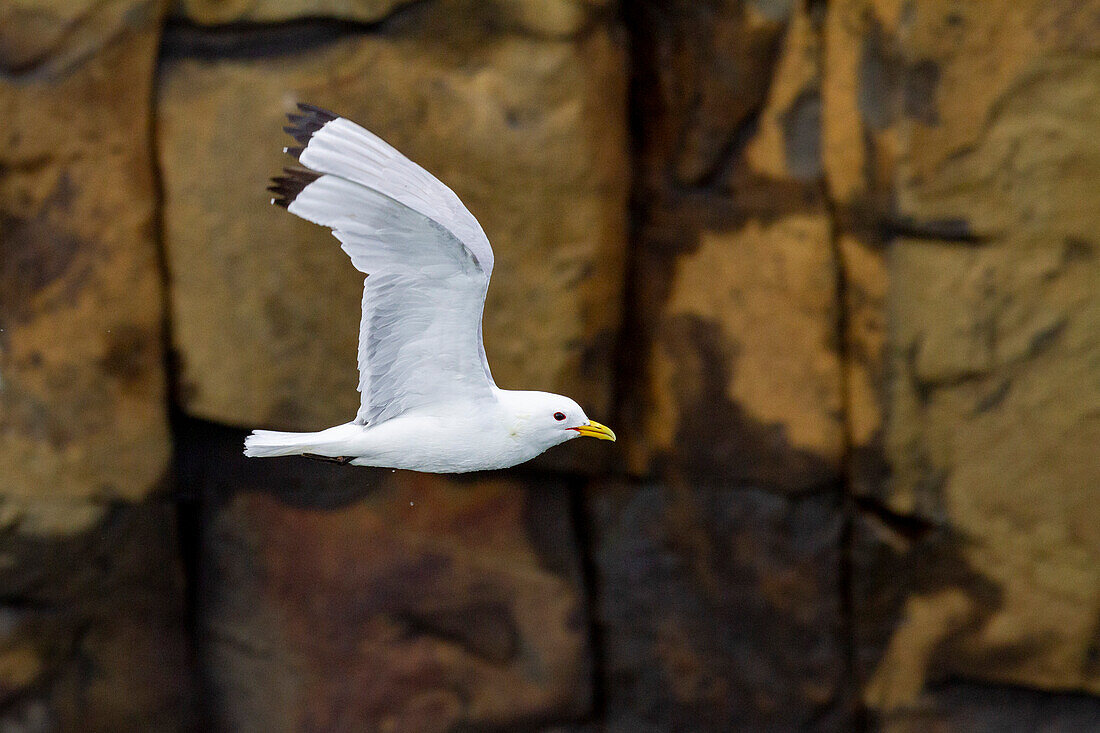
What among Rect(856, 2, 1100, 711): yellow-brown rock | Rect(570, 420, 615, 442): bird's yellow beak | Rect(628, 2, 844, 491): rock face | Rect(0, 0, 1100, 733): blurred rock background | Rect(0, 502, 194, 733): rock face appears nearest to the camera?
Rect(570, 420, 615, 442): bird's yellow beak

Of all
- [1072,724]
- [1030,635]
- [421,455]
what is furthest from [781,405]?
[421,455]

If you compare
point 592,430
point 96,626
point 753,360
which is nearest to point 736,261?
point 753,360

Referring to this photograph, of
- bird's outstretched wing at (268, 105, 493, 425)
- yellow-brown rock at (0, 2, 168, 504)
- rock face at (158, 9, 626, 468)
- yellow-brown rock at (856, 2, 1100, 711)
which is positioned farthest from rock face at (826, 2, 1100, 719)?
yellow-brown rock at (0, 2, 168, 504)

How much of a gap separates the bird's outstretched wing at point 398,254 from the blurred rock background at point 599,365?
117 cm

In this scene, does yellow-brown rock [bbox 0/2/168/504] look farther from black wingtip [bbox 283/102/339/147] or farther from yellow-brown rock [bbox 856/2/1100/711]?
yellow-brown rock [bbox 856/2/1100/711]

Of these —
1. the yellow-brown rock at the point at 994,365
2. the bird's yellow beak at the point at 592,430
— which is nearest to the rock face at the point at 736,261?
the yellow-brown rock at the point at 994,365

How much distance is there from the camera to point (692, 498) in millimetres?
3686

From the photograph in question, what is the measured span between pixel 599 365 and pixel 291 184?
1.70 m

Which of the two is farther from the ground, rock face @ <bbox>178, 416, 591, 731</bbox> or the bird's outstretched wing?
the bird's outstretched wing

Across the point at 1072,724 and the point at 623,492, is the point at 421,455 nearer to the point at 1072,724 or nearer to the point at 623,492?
the point at 623,492

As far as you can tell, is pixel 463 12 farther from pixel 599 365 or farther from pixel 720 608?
pixel 720 608

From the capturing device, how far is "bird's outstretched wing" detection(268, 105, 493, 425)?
6.54ft

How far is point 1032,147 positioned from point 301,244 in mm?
1888

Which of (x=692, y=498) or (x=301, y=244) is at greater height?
(x=301, y=244)
